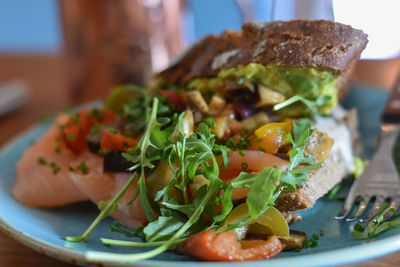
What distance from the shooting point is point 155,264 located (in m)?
1.20

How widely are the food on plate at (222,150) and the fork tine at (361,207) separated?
0.14m

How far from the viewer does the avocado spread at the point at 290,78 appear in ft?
6.15

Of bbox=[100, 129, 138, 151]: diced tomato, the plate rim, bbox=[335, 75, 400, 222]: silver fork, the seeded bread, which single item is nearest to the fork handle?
bbox=[335, 75, 400, 222]: silver fork

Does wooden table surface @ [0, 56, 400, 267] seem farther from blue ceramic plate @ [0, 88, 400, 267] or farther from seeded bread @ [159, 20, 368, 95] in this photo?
seeded bread @ [159, 20, 368, 95]

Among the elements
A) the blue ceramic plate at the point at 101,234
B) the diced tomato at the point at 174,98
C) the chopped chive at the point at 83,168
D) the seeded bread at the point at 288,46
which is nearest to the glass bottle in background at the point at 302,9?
the seeded bread at the point at 288,46

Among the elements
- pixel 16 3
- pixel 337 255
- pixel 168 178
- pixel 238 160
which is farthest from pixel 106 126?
pixel 16 3

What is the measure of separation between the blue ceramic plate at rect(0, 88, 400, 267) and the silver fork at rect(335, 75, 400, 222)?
0.22 ft

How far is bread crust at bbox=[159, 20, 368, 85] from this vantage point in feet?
5.83

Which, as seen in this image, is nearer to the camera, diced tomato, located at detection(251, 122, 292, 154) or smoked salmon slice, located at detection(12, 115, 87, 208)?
diced tomato, located at detection(251, 122, 292, 154)

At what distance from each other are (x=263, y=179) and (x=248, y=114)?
610 mm

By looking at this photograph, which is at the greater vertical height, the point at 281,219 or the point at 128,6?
the point at 128,6

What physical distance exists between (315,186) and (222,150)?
1.43 feet

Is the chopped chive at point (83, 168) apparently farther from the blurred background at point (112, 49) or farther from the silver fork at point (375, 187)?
the blurred background at point (112, 49)

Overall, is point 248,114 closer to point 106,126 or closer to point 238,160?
point 238,160
